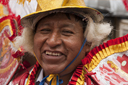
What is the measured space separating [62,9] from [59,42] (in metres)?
0.32

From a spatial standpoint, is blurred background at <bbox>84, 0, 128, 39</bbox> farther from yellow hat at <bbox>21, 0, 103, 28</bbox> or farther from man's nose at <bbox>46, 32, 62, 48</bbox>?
man's nose at <bbox>46, 32, 62, 48</bbox>

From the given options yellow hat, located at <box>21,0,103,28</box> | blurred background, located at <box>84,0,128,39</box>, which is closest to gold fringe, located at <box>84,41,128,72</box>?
yellow hat, located at <box>21,0,103,28</box>

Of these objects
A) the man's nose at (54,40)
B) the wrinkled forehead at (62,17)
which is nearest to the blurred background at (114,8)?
the wrinkled forehead at (62,17)

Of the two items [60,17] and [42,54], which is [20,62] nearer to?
[42,54]

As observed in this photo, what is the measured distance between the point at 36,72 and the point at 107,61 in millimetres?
886

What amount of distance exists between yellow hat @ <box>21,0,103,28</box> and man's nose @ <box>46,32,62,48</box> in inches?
9.3

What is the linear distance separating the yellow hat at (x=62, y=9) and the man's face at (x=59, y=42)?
0.07 metres

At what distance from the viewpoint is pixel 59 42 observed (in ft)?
4.36

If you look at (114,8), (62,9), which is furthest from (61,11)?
(114,8)

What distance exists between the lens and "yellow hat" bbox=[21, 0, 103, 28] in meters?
1.31

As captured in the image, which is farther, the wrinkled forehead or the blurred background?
the blurred background

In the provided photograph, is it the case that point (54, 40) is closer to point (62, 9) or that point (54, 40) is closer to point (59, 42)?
point (59, 42)

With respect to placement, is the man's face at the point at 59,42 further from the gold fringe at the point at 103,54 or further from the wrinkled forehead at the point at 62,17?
the gold fringe at the point at 103,54

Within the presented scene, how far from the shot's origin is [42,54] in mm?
1458
